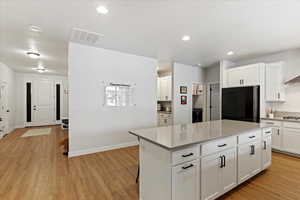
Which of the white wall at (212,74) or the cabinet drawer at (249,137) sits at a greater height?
the white wall at (212,74)

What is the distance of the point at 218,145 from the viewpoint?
1845 millimetres

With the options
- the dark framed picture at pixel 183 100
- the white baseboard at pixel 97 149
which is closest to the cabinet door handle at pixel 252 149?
the white baseboard at pixel 97 149

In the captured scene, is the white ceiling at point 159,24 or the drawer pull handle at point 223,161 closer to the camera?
the drawer pull handle at point 223,161

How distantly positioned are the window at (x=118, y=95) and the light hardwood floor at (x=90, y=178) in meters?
1.33

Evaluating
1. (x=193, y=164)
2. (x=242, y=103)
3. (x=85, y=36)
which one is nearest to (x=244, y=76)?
(x=242, y=103)

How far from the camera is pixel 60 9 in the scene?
2168 mm

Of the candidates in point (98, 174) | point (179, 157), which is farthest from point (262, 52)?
point (98, 174)

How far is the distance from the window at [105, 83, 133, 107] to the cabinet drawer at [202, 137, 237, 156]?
9.45 ft

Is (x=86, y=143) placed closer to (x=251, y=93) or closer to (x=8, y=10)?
(x=8, y=10)

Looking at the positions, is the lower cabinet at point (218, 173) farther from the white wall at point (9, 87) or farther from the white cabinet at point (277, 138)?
the white wall at point (9, 87)

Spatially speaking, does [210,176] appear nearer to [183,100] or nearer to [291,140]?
[291,140]

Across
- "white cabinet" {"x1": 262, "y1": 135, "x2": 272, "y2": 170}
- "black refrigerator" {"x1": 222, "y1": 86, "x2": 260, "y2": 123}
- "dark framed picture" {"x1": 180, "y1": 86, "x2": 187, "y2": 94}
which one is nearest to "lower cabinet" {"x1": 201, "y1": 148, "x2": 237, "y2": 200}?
"white cabinet" {"x1": 262, "y1": 135, "x2": 272, "y2": 170}

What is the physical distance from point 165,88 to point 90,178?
183 inches

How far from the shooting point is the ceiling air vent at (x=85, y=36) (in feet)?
9.46
